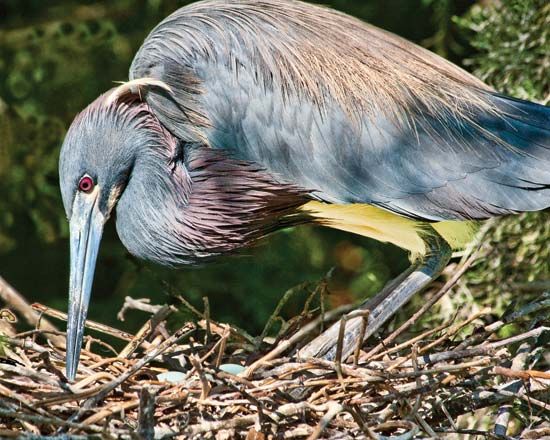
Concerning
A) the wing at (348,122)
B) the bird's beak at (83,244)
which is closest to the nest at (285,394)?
the bird's beak at (83,244)

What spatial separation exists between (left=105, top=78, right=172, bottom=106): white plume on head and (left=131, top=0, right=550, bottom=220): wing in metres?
0.04

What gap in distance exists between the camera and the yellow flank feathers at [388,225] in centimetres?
368

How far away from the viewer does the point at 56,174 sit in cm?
491

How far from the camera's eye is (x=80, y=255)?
3537mm

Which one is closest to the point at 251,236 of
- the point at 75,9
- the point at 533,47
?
the point at 533,47

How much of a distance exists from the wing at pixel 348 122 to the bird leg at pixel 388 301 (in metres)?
0.35

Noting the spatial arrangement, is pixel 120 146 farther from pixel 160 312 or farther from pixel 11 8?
pixel 11 8

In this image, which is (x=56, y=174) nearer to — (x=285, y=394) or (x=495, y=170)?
(x=495, y=170)

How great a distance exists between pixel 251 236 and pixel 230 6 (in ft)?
2.74

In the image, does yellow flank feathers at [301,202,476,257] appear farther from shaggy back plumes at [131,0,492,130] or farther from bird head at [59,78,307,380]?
shaggy back plumes at [131,0,492,130]

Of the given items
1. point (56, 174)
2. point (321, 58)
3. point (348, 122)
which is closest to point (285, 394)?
point (348, 122)

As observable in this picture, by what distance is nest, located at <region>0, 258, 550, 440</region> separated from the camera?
2.68m

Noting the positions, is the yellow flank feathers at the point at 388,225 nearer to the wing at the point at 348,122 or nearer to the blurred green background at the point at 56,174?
the wing at the point at 348,122

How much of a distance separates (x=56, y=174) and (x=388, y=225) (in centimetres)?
185
